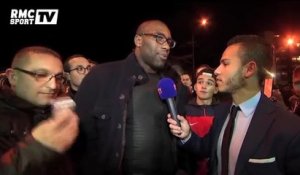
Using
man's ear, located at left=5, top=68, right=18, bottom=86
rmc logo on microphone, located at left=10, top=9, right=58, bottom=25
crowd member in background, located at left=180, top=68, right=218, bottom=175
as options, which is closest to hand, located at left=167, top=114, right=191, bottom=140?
crowd member in background, located at left=180, top=68, right=218, bottom=175

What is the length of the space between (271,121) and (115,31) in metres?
12.5

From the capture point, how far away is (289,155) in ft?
8.29

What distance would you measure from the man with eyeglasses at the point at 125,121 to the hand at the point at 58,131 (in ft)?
5.16

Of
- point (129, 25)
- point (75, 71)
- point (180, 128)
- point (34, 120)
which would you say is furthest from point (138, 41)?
point (129, 25)

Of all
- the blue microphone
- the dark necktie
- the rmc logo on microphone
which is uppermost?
the rmc logo on microphone

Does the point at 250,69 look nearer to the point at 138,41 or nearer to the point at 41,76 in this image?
the point at 138,41

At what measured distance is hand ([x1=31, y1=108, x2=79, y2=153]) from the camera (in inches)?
63.5

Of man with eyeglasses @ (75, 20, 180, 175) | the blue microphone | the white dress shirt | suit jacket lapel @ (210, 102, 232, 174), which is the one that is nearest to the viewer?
the white dress shirt

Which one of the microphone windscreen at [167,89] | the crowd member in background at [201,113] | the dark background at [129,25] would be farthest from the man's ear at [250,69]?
the dark background at [129,25]

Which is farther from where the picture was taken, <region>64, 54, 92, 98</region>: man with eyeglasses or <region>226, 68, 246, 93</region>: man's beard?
<region>64, 54, 92, 98</region>: man with eyeglasses

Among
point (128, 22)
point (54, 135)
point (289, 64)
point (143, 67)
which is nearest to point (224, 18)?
point (128, 22)

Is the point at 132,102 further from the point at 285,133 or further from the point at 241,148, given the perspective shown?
the point at 285,133

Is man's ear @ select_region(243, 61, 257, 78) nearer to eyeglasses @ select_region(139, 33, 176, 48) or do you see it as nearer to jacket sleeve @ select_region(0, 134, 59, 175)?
eyeglasses @ select_region(139, 33, 176, 48)

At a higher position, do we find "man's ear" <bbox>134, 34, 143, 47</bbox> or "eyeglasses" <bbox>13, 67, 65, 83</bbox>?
"man's ear" <bbox>134, 34, 143, 47</bbox>
